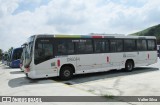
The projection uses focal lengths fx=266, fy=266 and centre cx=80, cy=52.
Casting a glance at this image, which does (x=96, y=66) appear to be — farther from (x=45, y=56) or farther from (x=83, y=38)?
(x=45, y=56)

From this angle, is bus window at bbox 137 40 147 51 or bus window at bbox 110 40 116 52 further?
bus window at bbox 137 40 147 51

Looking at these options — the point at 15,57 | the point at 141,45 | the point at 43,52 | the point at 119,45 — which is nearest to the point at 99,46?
the point at 119,45

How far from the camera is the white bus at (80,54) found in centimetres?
1462

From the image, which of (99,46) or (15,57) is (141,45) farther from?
(15,57)

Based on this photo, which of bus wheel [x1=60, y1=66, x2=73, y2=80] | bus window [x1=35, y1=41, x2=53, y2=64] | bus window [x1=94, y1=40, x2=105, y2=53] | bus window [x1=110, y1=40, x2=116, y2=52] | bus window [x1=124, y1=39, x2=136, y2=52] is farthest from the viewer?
bus window [x1=124, y1=39, x2=136, y2=52]

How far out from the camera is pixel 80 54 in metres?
16.1

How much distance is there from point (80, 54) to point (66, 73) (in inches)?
58.4

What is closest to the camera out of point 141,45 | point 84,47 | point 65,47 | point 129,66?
point 65,47

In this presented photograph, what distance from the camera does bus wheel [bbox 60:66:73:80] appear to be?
1540 centimetres

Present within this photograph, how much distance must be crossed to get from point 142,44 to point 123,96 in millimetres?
11232

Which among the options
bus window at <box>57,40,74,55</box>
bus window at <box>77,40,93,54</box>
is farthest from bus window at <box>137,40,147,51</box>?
bus window at <box>57,40,74,55</box>

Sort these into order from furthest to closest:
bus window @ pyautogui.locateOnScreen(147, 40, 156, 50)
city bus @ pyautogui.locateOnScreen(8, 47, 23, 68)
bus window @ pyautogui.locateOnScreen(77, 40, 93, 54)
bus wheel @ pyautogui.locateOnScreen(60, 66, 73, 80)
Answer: city bus @ pyautogui.locateOnScreen(8, 47, 23, 68) < bus window @ pyautogui.locateOnScreen(147, 40, 156, 50) < bus window @ pyautogui.locateOnScreen(77, 40, 93, 54) < bus wheel @ pyautogui.locateOnScreen(60, 66, 73, 80)

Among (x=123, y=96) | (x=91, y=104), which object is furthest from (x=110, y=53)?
(x=91, y=104)

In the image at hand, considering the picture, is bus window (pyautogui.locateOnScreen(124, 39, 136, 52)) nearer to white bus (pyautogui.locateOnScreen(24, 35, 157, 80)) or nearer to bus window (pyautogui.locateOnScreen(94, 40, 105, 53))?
white bus (pyautogui.locateOnScreen(24, 35, 157, 80))
